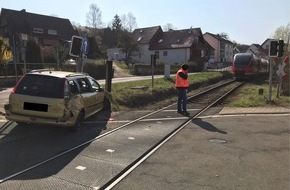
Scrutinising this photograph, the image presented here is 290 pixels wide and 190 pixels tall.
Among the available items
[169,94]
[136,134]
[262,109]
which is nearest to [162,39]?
[169,94]

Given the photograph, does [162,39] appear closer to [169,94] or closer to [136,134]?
[169,94]

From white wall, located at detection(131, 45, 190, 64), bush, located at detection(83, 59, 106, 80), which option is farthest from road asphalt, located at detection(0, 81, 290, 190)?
white wall, located at detection(131, 45, 190, 64)

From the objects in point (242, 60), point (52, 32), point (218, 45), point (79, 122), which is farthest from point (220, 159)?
point (218, 45)

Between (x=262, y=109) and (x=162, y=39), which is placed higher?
(x=162, y=39)

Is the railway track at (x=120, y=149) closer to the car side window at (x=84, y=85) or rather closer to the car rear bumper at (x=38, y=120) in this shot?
the car rear bumper at (x=38, y=120)

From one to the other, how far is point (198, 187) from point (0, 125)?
6.43 metres

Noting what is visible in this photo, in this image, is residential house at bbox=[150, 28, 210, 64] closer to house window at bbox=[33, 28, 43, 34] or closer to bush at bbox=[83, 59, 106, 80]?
house window at bbox=[33, 28, 43, 34]

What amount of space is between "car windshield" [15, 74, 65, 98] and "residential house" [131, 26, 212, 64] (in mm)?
64228

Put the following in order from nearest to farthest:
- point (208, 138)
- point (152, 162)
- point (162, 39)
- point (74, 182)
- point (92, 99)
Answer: point (74, 182), point (152, 162), point (208, 138), point (92, 99), point (162, 39)

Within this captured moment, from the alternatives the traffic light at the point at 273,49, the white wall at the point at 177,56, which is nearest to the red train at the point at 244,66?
the traffic light at the point at 273,49

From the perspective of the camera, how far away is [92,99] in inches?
466

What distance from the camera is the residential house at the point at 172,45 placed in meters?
76.2

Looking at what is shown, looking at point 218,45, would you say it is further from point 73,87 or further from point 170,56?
point 73,87

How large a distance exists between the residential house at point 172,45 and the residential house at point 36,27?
14.8 metres
